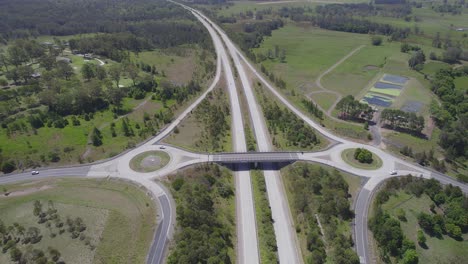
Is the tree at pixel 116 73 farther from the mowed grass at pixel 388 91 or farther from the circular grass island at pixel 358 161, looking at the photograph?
the mowed grass at pixel 388 91

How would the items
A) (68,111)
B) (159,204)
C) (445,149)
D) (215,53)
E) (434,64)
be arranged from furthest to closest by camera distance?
1. (215,53)
2. (434,64)
3. (68,111)
4. (445,149)
5. (159,204)

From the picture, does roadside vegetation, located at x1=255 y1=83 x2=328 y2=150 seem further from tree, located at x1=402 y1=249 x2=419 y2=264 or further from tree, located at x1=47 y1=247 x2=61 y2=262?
tree, located at x1=47 y1=247 x2=61 y2=262

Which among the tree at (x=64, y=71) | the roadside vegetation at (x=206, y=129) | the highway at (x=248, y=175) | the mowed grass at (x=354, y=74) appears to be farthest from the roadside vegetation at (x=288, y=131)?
the tree at (x=64, y=71)

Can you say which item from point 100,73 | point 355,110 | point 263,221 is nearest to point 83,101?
point 100,73

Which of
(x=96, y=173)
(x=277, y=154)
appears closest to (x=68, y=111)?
(x=96, y=173)

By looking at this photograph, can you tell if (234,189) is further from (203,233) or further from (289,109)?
(289,109)

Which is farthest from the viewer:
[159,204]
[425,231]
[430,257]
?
[159,204]

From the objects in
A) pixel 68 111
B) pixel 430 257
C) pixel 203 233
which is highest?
pixel 68 111

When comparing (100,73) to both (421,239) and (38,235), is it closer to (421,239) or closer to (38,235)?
(38,235)
